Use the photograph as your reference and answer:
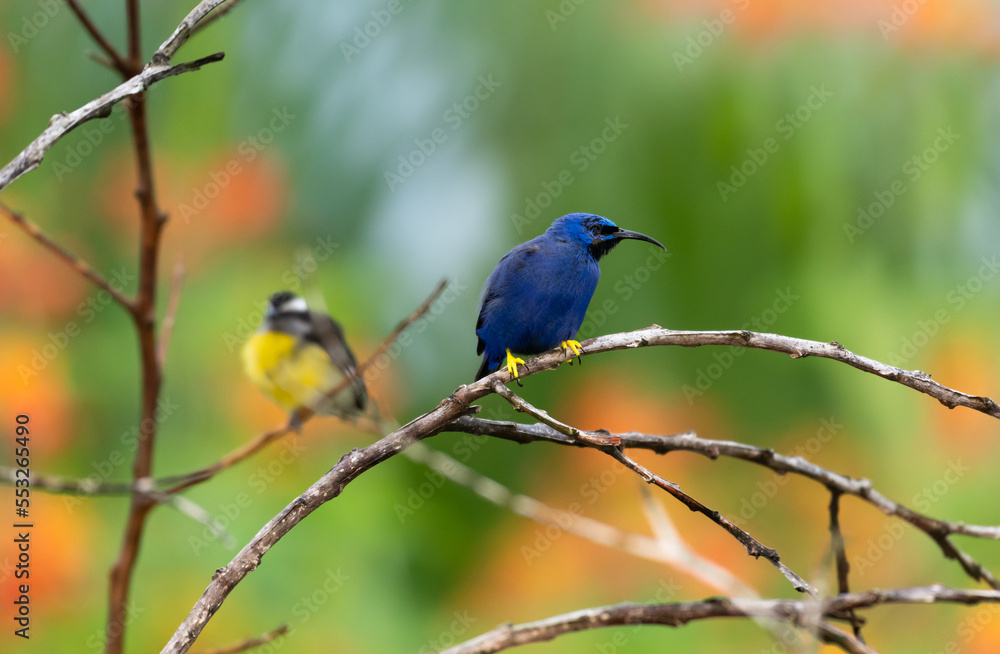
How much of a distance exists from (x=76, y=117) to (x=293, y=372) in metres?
0.77

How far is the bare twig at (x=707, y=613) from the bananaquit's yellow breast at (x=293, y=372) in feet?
1.82

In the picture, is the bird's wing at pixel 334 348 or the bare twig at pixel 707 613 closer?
the bare twig at pixel 707 613

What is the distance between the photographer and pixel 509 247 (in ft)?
12.9

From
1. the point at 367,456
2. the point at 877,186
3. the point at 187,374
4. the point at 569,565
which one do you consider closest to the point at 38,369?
the point at 187,374

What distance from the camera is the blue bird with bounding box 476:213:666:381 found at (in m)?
2.24

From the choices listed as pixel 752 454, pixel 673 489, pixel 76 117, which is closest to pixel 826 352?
pixel 752 454

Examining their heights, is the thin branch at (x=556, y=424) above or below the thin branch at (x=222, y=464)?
below

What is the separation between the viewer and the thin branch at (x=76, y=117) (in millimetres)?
983

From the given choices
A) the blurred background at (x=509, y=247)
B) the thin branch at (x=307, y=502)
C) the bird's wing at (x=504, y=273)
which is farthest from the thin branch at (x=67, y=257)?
the blurred background at (x=509, y=247)

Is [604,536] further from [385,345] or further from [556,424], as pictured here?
[385,345]

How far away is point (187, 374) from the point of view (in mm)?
4289

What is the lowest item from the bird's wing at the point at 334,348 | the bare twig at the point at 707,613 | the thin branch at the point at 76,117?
the bare twig at the point at 707,613

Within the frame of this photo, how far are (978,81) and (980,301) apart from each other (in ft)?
3.66

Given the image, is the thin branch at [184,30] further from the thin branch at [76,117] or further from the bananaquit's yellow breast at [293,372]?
the bananaquit's yellow breast at [293,372]
